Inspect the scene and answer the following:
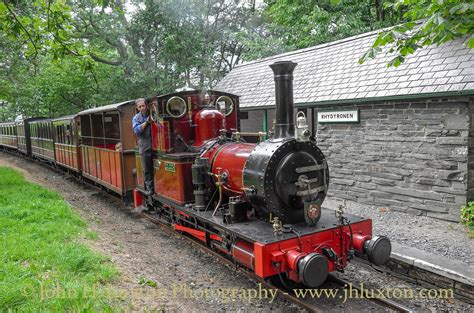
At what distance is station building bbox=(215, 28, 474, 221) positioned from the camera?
714 cm

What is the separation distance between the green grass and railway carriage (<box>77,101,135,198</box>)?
6.85 feet

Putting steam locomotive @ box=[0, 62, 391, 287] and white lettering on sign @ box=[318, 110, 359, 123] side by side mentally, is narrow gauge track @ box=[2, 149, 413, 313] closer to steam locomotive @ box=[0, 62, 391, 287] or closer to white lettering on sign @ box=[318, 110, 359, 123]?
steam locomotive @ box=[0, 62, 391, 287]

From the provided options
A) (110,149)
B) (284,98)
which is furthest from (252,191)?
(110,149)

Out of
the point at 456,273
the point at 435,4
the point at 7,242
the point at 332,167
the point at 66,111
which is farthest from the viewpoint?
the point at 66,111

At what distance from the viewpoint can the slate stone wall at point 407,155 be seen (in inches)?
281

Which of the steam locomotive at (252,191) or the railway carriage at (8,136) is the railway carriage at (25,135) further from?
the steam locomotive at (252,191)

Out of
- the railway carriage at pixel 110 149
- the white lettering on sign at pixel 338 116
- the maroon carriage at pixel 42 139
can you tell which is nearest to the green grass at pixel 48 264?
the railway carriage at pixel 110 149

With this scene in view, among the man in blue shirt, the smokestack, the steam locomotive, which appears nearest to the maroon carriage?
the steam locomotive

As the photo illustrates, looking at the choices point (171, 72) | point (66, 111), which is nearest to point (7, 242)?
point (171, 72)

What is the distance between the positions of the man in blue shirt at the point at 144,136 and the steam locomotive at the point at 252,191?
198 mm

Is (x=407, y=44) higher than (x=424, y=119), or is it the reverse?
(x=407, y=44)

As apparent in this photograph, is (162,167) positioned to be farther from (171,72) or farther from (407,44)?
(171,72)

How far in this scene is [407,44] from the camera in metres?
4.66

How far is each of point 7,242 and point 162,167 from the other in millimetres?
2796
